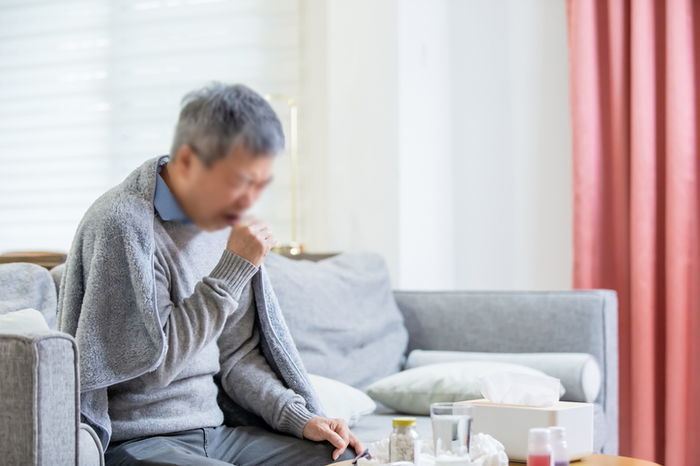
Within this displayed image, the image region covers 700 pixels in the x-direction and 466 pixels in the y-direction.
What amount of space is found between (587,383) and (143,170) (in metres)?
1.41

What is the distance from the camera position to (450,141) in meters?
3.66

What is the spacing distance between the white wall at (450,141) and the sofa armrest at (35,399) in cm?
203

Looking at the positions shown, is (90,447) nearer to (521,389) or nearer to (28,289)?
(28,289)

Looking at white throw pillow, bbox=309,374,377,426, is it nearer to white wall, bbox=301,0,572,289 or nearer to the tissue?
the tissue

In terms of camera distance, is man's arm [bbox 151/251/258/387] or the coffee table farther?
the coffee table

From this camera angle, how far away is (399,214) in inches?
129

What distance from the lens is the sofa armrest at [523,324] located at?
2.68 m

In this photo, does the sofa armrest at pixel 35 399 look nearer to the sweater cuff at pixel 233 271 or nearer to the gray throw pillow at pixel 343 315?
the sweater cuff at pixel 233 271

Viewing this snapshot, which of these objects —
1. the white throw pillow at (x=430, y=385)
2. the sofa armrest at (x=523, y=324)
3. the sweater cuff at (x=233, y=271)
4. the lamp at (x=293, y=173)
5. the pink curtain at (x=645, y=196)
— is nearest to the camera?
the sweater cuff at (x=233, y=271)

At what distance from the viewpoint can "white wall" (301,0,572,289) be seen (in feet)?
10.9

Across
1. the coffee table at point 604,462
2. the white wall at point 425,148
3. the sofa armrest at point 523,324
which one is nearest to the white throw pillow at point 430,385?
the sofa armrest at point 523,324

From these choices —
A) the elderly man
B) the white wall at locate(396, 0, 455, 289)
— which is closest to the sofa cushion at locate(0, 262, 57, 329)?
the elderly man

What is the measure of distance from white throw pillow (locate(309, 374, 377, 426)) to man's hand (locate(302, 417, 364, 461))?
331 mm

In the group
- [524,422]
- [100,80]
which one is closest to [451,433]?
[524,422]
